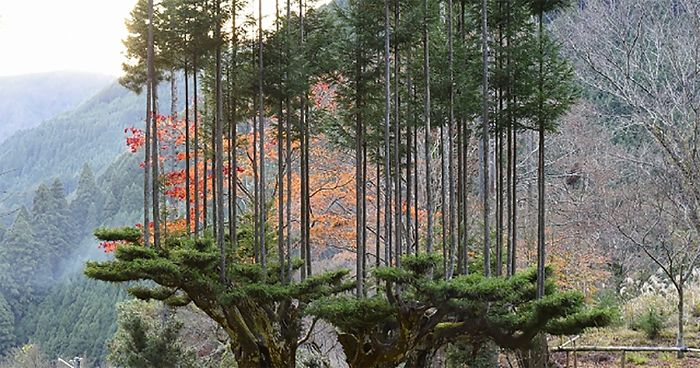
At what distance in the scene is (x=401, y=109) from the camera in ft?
27.9

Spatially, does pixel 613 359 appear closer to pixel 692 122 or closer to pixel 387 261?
pixel 692 122

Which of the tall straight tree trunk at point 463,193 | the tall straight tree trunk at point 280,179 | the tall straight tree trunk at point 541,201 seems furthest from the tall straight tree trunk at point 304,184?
the tall straight tree trunk at point 541,201

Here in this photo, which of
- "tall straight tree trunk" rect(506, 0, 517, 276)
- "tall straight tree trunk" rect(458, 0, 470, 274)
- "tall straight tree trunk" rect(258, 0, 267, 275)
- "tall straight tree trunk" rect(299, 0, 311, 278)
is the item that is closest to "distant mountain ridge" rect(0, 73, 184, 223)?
"tall straight tree trunk" rect(299, 0, 311, 278)

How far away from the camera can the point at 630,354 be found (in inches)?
404

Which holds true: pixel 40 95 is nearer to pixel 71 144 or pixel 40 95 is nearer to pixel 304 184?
pixel 71 144

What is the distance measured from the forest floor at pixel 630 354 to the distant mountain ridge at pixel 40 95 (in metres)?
47.9

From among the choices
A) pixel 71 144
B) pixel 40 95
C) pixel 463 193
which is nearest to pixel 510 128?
pixel 463 193

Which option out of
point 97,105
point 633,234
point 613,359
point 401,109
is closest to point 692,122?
point 633,234

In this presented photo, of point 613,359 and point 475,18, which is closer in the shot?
point 475,18

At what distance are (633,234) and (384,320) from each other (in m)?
7.41

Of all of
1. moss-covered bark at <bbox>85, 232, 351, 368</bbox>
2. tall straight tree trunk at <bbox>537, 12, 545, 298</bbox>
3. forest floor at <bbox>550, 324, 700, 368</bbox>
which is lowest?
forest floor at <bbox>550, 324, 700, 368</bbox>

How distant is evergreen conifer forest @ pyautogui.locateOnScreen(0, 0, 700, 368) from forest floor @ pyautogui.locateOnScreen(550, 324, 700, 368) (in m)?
0.06

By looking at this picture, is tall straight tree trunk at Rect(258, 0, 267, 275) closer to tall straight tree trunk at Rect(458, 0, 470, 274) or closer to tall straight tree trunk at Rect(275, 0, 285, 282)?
tall straight tree trunk at Rect(275, 0, 285, 282)

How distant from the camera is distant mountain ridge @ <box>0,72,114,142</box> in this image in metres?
52.9
